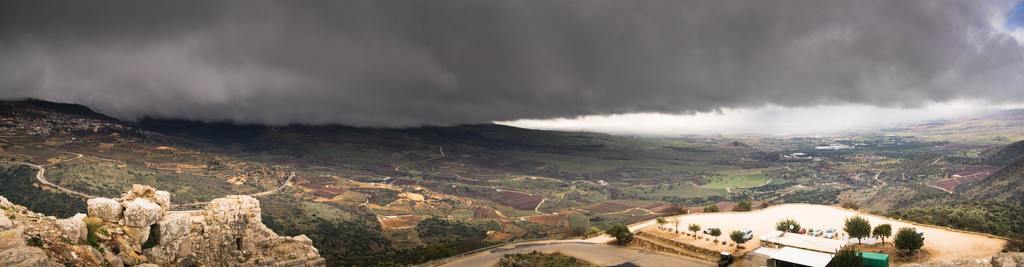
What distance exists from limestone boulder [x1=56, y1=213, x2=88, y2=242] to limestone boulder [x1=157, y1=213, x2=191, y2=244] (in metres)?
2.37

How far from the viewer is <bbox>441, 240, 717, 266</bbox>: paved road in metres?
34.5

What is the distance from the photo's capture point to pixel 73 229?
38.0ft

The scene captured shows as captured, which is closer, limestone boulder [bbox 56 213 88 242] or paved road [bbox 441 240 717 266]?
limestone boulder [bbox 56 213 88 242]

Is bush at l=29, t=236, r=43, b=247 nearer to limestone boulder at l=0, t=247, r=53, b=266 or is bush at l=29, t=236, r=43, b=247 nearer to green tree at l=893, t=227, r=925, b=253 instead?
limestone boulder at l=0, t=247, r=53, b=266

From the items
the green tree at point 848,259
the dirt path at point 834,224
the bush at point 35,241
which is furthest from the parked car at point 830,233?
the bush at point 35,241

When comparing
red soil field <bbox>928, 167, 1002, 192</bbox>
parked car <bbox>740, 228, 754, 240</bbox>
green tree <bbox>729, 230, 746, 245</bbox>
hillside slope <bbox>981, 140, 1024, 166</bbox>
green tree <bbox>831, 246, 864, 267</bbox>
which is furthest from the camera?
hillside slope <bbox>981, 140, 1024, 166</bbox>

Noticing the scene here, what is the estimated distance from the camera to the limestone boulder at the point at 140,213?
45.0 ft

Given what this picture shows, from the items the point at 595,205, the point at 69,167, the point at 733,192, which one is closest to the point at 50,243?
the point at 69,167

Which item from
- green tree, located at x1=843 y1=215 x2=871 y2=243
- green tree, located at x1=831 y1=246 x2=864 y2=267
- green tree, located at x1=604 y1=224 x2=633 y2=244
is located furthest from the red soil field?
green tree, located at x1=831 y1=246 x2=864 y2=267

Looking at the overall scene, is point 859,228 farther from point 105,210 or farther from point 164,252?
point 105,210

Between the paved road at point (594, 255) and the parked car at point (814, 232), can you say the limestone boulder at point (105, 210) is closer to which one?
the paved road at point (594, 255)

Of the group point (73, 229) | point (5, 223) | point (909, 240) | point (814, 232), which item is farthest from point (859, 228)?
point (5, 223)

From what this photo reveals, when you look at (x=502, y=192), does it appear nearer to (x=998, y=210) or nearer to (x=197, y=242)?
(x=998, y=210)

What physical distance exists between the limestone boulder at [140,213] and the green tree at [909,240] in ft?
140
